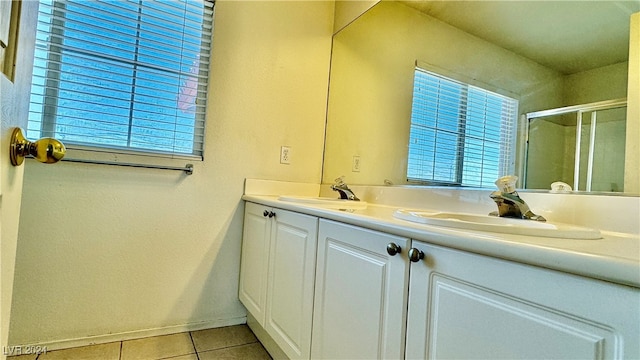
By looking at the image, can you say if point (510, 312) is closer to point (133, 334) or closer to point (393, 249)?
point (393, 249)

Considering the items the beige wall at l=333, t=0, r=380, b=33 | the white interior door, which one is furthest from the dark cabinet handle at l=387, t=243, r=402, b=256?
the beige wall at l=333, t=0, r=380, b=33

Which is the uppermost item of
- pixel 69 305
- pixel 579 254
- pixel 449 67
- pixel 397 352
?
pixel 449 67

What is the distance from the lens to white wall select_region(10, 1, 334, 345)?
152cm

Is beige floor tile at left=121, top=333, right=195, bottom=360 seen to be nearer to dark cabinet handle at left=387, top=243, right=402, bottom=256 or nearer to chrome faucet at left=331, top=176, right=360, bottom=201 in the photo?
chrome faucet at left=331, top=176, right=360, bottom=201

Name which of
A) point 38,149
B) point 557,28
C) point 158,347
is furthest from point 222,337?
point 557,28

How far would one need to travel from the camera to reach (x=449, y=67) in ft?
5.09

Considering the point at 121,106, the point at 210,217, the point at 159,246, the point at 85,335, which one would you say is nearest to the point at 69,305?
the point at 85,335

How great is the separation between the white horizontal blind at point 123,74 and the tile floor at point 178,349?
98cm

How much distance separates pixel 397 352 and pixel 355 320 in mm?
179

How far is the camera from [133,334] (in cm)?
169

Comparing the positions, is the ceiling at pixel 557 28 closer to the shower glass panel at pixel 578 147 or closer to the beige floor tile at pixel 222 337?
the shower glass panel at pixel 578 147

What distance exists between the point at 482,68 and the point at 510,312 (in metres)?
1.16

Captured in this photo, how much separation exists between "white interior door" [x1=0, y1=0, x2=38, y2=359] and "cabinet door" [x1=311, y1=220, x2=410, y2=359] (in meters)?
0.79

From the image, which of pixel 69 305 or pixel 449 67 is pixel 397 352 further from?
pixel 69 305
